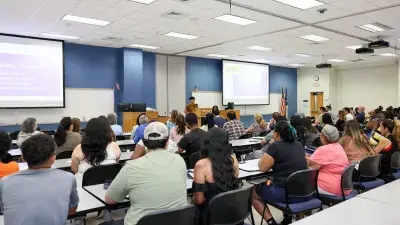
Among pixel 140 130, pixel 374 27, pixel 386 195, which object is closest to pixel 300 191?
pixel 386 195

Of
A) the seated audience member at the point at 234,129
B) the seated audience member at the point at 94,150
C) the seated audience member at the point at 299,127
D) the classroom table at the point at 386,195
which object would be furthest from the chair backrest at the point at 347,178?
the seated audience member at the point at 234,129

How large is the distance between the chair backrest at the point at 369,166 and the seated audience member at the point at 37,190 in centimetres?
319

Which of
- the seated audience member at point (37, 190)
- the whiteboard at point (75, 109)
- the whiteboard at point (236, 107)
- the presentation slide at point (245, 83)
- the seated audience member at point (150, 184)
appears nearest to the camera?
the seated audience member at point (37, 190)

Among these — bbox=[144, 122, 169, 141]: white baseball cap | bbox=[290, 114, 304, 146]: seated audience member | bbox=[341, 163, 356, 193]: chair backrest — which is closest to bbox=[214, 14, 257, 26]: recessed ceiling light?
→ bbox=[290, 114, 304, 146]: seated audience member

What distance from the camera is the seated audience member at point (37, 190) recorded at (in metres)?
1.81

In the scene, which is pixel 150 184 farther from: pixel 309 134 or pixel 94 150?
pixel 309 134

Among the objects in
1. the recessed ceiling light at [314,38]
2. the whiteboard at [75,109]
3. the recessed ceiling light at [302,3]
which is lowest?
the whiteboard at [75,109]

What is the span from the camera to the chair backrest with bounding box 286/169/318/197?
120 inches

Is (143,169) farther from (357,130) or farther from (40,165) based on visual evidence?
(357,130)

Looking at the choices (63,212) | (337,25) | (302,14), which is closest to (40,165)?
(63,212)

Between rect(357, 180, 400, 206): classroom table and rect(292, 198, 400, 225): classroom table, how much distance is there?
0.10 meters

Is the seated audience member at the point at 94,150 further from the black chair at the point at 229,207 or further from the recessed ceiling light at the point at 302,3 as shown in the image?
the recessed ceiling light at the point at 302,3

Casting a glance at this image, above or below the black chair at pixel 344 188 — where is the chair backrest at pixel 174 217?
above

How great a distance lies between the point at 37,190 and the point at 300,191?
2.30 m
